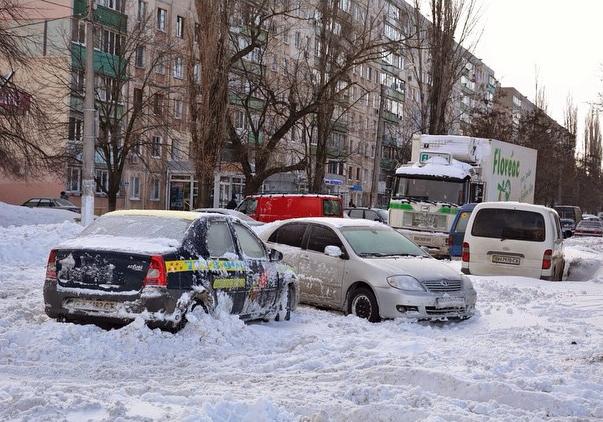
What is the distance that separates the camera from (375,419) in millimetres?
5582

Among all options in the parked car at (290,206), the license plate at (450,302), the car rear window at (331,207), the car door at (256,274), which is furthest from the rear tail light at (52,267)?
the car rear window at (331,207)

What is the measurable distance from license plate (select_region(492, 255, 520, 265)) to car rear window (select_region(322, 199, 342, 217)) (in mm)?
11138

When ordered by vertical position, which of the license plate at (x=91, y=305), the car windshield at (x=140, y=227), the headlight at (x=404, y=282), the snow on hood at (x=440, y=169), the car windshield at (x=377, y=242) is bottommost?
the license plate at (x=91, y=305)

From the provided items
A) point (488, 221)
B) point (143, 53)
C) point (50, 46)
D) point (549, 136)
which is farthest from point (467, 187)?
point (549, 136)

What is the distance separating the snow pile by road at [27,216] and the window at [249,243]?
19.6 m

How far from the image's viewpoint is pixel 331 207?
88.3 feet

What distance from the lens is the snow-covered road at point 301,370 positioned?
225 inches

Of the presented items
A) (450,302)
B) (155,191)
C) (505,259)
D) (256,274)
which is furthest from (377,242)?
(155,191)

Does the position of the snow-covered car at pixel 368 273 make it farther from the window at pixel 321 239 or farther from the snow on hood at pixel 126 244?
the snow on hood at pixel 126 244

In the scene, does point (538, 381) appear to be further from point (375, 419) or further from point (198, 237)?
point (198, 237)

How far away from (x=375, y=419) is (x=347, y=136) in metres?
71.7

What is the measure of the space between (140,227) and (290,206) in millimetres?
18241

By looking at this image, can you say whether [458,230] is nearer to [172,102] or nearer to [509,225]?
[509,225]

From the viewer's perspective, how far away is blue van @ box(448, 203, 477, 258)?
22484 millimetres
